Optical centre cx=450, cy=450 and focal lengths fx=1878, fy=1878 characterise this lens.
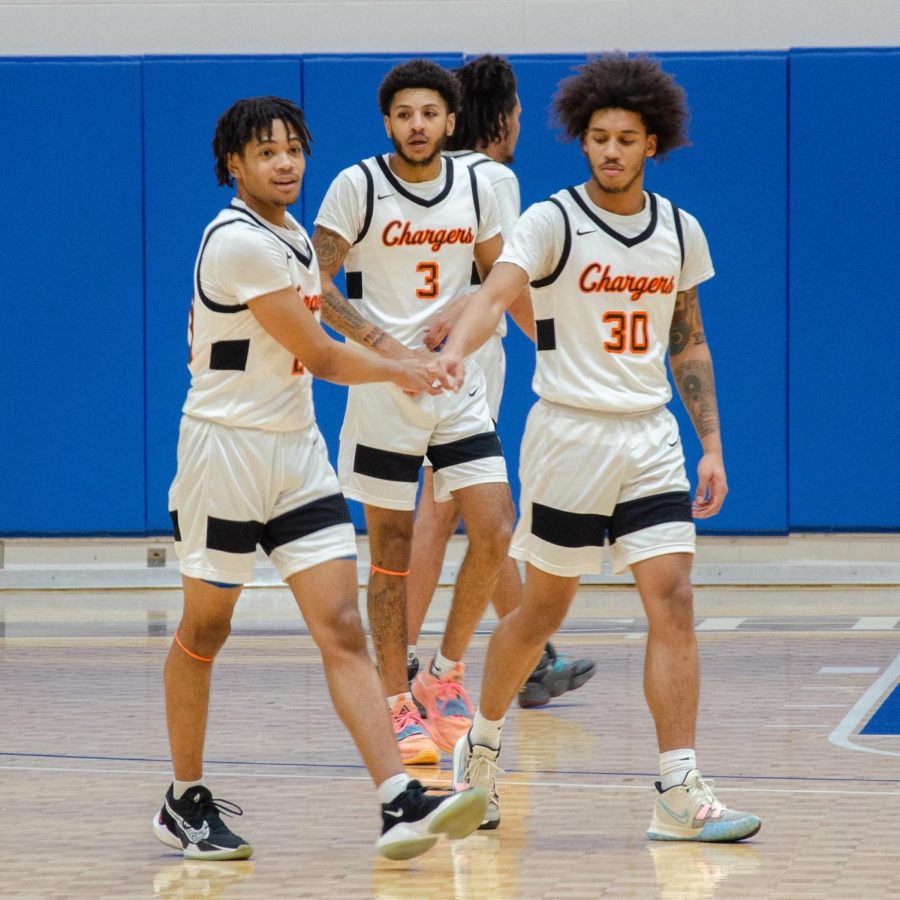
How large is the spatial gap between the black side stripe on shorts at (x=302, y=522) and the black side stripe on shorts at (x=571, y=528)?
0.53 metres

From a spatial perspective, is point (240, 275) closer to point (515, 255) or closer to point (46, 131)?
point (515, 255)

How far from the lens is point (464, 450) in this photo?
18.9ft

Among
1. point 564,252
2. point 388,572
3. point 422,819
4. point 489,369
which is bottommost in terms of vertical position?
point 422,819

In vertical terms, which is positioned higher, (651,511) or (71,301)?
(71,301)

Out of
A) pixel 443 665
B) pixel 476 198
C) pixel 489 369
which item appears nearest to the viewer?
pixel 476 198

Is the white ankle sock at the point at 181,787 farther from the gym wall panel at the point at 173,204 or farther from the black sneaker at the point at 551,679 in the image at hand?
the gym wall panel at the point at 173,204

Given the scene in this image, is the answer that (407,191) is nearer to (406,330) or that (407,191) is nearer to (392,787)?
(406,330)

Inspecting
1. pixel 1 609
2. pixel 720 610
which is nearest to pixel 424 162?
pixel 720 610

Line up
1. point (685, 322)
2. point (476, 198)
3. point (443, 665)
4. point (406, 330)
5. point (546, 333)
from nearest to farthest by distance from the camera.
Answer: point (546, 333)
point (685, 322)
point (406, 330)
point (476, 198)
point (443, 665)

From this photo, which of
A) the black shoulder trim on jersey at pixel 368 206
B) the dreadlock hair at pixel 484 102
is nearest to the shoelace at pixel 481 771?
the black shoulder trim on jersey at pixel 368 206

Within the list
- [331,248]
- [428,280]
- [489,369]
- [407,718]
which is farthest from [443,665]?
[331,248]

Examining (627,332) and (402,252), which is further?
(402,252)

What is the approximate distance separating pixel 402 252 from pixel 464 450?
64cm

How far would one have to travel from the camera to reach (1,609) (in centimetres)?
932
